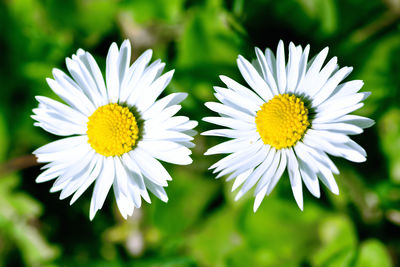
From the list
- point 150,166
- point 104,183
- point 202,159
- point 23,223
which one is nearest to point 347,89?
point 150,166

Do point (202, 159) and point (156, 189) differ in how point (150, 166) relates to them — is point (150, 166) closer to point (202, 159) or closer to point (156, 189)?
point (156, 189)

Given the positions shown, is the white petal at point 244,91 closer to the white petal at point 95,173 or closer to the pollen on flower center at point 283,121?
the pollen on flower center at point 283,121

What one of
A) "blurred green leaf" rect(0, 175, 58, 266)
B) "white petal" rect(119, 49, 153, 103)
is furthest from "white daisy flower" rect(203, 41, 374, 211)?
"blurred green leaf" rect(0, 175, 58, 266)

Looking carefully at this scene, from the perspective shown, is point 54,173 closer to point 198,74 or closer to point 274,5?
point 198,74

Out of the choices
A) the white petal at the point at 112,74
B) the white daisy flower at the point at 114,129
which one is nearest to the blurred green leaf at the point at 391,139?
the white daisy flower at the point at 114,129

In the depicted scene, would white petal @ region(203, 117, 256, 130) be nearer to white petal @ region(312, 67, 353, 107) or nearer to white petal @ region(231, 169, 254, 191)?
white petal @ region(231, 169, 254, 191)
